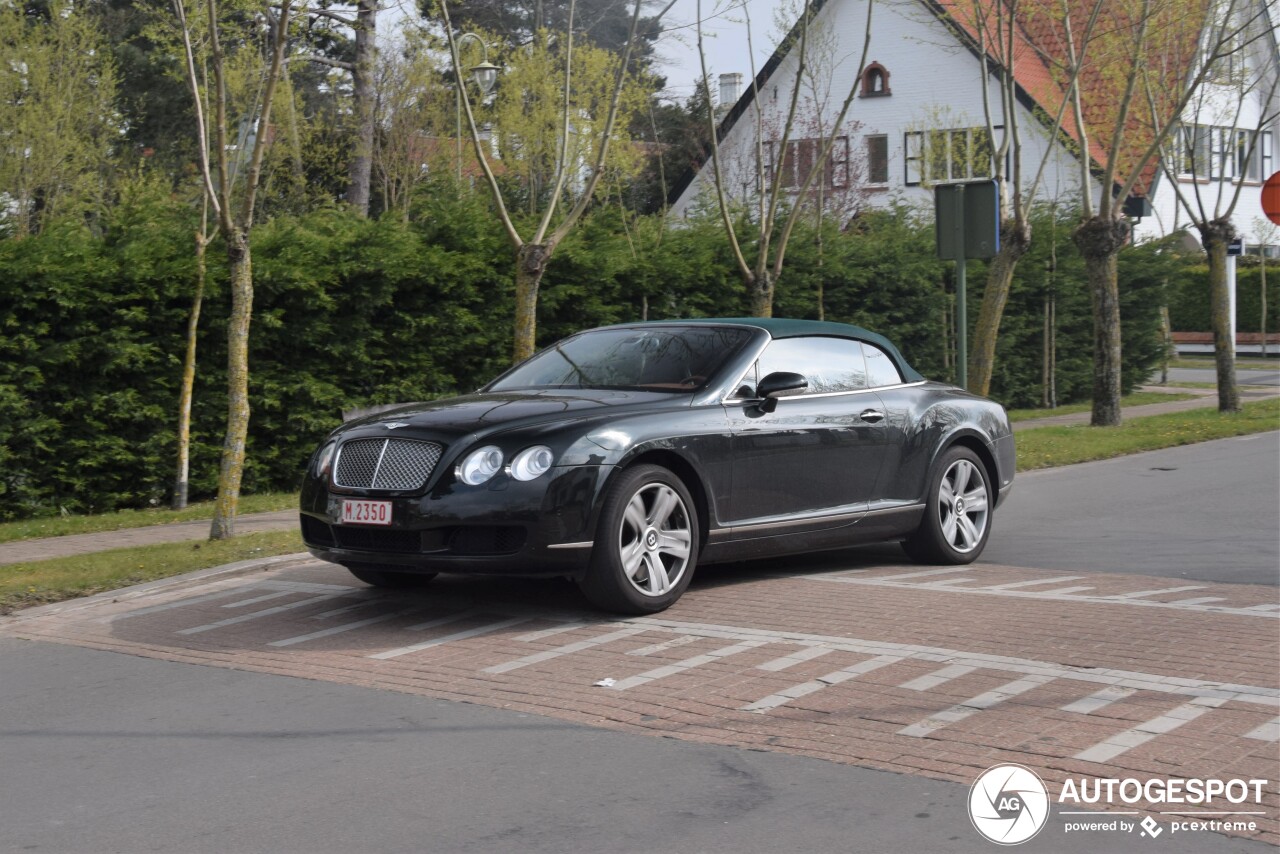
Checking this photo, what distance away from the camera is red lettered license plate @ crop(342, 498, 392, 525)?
25.4ft

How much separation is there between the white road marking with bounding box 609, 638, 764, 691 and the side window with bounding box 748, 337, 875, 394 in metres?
2.20

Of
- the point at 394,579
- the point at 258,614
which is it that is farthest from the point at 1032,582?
the point at 258,614

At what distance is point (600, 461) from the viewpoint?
7652 millimetres

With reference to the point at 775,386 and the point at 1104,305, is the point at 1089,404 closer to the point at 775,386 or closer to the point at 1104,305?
the point at 1104,305

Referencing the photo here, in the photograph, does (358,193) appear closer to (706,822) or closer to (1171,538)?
(1171,538)

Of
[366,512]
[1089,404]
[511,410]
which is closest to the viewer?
[366,512]

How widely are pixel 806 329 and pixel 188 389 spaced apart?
6315mm

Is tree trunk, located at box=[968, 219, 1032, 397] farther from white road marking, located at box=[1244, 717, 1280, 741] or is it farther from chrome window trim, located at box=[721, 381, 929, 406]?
white road marking, located at box=[1244, 717, 1280, 741]

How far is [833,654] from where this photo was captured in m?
6.91

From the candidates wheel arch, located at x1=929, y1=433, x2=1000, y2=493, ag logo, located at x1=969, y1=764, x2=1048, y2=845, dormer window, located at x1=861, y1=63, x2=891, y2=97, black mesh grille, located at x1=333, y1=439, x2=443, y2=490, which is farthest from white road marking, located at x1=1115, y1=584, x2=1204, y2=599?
dormer window, located at x1=861, y1=63, x2=891, y2=97

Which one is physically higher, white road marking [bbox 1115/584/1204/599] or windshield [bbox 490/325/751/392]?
windshield [bbox 490/325/751/392]

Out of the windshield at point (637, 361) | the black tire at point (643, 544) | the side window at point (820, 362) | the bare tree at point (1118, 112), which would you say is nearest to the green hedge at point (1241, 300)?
the bare tree at point (1118, 112)

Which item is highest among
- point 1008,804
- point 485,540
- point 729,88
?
point 729,88

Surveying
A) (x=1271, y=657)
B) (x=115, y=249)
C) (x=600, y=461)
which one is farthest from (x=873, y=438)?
(x=115, y=249)
